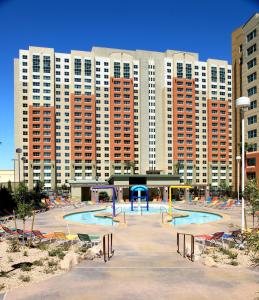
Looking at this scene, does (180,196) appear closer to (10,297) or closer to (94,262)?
(94,262)

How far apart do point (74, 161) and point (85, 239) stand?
9015cm

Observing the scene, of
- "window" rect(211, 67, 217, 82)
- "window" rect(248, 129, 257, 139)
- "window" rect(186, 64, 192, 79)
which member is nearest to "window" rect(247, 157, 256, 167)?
"window" rect(248, 129, 257, 139)

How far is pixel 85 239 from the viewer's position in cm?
2070

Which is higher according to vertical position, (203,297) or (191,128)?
(191,128)

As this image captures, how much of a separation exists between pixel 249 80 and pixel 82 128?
61971mm

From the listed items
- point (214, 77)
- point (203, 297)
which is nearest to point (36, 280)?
point (203, 297)

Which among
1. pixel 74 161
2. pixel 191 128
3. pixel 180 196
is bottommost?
pixel 180 196

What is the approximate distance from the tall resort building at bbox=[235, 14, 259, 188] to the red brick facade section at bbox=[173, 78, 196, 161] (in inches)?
1801

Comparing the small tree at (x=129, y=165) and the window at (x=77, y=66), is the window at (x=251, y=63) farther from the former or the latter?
the window at (x=77, y=66)

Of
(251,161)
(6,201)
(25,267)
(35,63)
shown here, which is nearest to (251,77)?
(251,161)

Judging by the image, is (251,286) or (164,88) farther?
(164,88)

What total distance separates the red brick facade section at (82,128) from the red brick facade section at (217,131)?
1723 inches

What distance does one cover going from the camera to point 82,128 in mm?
110062

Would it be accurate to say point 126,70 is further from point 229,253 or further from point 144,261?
point 144,261
